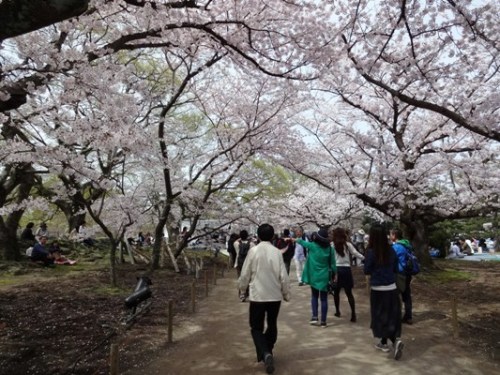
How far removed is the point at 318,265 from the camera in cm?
641

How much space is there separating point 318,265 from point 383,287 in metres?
1.51

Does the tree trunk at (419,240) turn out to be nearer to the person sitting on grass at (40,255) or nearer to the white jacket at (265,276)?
the white jacket at (265,276)

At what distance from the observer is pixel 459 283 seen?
11.9 meters

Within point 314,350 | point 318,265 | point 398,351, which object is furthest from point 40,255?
point 398,351

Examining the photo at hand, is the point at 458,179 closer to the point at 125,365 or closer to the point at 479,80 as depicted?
the point at 479,80

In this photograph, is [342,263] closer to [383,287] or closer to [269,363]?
[383,287]

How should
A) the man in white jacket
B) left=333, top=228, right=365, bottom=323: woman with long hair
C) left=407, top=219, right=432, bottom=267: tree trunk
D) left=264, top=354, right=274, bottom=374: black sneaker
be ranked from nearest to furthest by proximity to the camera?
1. left=264, top=354, right=274, bottom=374: black sneaker
2. the man in white jacket
3. left=333, top=228, right=365, bottom=323: woman with long hair
4. left=407, top=219, right=432, bottom=267: tree trunk

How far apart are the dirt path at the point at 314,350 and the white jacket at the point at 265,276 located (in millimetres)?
889

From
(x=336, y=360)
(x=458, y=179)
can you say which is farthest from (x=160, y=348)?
(x=458, y=179)

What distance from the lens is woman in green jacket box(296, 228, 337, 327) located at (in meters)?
6.35

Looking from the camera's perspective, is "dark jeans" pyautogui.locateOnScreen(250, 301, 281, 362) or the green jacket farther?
the green jacket

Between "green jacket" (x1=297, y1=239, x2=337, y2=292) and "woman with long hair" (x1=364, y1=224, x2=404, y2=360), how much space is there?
1280 mm

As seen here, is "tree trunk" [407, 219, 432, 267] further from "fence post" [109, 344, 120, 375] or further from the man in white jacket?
"fence post" [109, 344, 120, 375]

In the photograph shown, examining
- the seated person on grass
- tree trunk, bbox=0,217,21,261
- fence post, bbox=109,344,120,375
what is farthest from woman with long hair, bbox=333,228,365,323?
tree trunk, bbox=0,217,21,261
